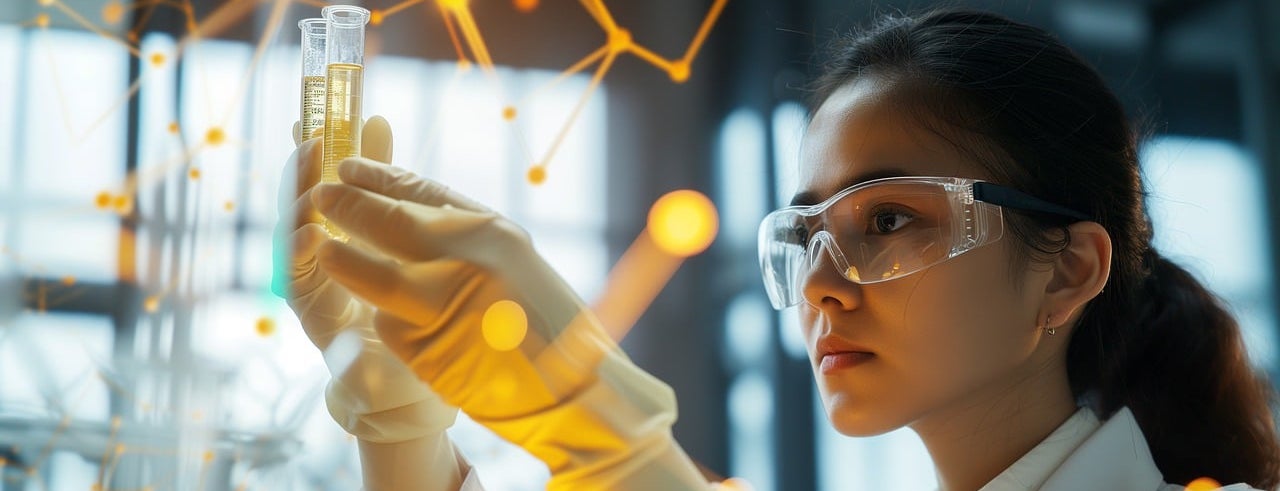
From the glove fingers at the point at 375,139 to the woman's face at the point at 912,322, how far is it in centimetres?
44

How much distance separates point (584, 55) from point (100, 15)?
155 centimetres

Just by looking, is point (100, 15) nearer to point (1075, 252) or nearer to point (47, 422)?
point (47, 422)

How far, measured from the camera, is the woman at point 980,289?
40.0 inches

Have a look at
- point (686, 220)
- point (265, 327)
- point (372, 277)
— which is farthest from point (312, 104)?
point (686, 220)

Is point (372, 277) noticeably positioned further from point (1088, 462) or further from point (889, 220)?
point (1088, 462)

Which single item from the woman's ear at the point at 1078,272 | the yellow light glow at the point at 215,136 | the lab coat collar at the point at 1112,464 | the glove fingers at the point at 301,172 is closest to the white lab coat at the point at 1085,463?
the lab coat collar at the point at 1112,464

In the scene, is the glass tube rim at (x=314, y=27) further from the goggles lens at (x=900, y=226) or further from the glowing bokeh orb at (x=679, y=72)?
the glowing bokeh orb at (x=679, y=72)

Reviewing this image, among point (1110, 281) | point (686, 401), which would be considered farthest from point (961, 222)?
point (686, 401)

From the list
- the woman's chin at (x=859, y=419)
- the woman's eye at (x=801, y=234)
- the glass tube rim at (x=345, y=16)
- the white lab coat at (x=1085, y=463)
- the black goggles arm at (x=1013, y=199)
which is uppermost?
the glass tube rim at (x=345, y=16)

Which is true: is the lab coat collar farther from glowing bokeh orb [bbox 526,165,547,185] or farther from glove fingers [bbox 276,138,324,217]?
glowing bokeh orb [bbox 526,165,547,185]

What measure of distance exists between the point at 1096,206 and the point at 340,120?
76cm

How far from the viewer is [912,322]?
3.35 ft

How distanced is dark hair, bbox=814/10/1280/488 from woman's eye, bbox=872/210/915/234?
102 mm

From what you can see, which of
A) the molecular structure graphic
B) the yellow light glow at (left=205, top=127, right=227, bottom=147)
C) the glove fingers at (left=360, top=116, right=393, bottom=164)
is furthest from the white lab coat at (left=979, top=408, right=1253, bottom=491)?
the yellow light glow at (left=205, top=127, right=227, bottom=147)
